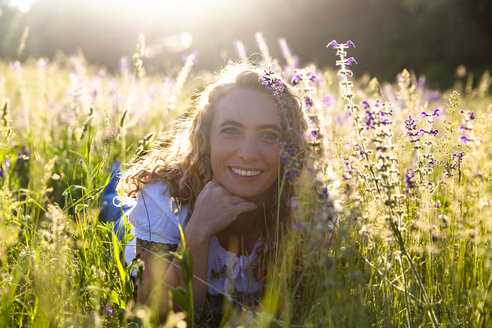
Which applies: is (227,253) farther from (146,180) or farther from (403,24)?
(403,24)

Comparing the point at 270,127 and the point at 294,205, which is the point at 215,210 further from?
the point at 294,205

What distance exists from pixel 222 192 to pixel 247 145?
0.90 feet

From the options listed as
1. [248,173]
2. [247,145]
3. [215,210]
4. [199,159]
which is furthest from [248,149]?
[199,159]

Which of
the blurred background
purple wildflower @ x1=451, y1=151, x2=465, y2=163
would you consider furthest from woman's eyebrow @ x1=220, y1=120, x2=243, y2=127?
the blurred background

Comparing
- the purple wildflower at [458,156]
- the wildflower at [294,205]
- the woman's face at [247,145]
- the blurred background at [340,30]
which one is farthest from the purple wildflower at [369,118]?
the blurred background at [340,30]

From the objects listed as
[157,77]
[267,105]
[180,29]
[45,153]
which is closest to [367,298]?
[267,105]

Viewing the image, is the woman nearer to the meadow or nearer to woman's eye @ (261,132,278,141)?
woman's eye @ (261,132,278,141)

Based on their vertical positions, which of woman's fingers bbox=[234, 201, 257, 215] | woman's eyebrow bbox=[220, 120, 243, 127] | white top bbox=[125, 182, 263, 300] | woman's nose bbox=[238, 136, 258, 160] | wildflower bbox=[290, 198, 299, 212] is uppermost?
woman's eyebrow bbox=[220, 120, 243, 127]

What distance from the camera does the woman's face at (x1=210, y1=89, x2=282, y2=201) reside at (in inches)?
89.9

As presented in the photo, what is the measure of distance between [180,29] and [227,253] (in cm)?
2009

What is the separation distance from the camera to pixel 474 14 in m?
19.5

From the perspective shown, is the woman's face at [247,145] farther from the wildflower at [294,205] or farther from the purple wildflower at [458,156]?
the purple wildflower at [458,156]

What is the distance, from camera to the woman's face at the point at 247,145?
2283mm

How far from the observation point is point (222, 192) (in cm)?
222
